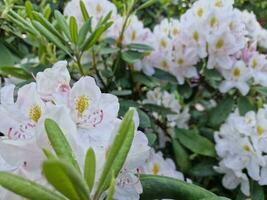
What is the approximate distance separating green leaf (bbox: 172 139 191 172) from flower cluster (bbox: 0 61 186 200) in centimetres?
64

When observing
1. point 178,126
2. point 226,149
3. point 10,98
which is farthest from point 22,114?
point 178,126

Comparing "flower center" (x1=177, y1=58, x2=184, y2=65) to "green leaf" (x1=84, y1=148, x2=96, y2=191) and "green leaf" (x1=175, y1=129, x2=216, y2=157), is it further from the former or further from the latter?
"green leaf" (x1=84, y1=148, x2=96, y2=191)

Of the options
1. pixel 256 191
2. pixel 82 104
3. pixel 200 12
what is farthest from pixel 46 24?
pixel 256 191

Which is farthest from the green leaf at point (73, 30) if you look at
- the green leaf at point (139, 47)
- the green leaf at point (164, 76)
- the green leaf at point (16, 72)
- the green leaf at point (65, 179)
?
the green leaf at point (65, 179)

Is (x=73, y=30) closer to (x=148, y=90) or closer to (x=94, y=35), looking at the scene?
(x=94, y=35)

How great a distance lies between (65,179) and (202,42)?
0.96m

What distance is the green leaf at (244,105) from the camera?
4.69ft

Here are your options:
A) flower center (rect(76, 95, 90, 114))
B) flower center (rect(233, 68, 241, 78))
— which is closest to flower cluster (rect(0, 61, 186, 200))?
flower center (rect(76, 95, 90, 114))

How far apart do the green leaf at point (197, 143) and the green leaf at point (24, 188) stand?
32.8 inches

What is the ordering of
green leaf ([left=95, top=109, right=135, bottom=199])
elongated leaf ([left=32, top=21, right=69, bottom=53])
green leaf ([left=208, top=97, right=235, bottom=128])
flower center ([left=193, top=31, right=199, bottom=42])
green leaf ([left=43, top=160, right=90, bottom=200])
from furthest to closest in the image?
green leaf ([left=208, top=97, right=235, bottom=128]) → flower center ([left=193, top=31, right=199, bottom=42]) → elongated leaf ([left=32, top=21, right=69, bottom=53]) → green leaf ([left=95, top=109, right=135, bottom=199]) → green leaf ([left=43, top=160, right=90, bottom=200])

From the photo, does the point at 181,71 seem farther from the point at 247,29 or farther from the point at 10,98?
the point at 10,98

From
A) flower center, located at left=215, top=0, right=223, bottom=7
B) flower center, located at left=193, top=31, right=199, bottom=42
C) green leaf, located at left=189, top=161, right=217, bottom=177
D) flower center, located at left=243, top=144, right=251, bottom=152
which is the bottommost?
green leaf, located at left=189, top=161, right=217, bottom=177

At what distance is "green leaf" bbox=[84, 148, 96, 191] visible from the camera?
57cm

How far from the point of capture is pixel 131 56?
4.29 feet
